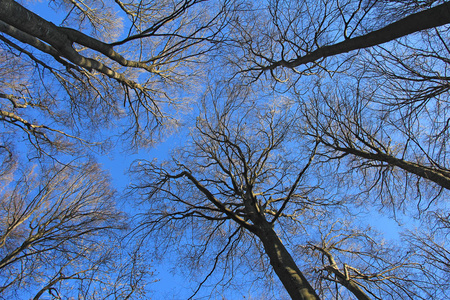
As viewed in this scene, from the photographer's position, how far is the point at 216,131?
5.63 metres

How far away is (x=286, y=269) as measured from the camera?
3381 mm

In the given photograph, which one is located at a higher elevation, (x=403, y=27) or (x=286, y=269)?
(x=403, y=27)

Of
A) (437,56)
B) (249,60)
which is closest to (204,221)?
(249,60)

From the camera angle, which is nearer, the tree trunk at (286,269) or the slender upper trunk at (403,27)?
the slender upper trunk at (403,27)

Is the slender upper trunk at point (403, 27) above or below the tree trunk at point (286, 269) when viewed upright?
above

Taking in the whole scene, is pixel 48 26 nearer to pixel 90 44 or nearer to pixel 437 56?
pixel 90 44

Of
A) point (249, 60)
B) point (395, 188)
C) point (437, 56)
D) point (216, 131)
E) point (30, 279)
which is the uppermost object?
point (249, 60)

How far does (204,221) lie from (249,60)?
4547 mm

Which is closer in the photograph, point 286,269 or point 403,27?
point 403,27

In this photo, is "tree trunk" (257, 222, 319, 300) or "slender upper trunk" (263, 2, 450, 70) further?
"tree trunk" (257, 222, 319, 300)

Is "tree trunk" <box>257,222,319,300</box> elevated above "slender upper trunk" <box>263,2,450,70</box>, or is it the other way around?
"slender upper trunk" <box>263,2,450,70</box>

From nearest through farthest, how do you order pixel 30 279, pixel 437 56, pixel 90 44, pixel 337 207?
pixel 90 44, pixel 437 56, pixel 30 279, pixel 337 207

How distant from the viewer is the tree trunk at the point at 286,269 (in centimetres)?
→ 304

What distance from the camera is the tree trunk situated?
3039mm
